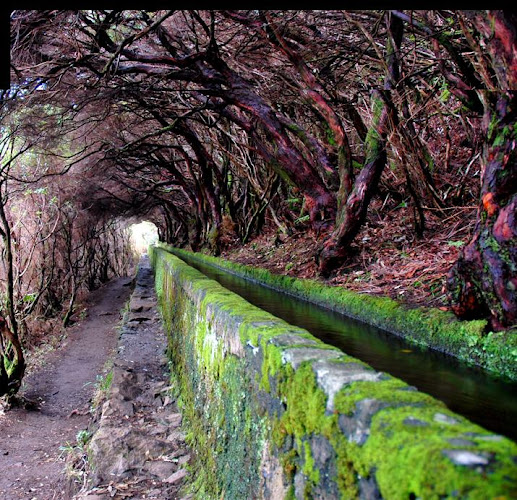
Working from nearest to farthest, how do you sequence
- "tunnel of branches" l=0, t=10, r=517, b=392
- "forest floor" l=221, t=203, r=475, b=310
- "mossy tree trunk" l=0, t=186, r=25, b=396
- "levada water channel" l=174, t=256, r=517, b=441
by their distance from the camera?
1. "levada water channel" l=174, t=256, r=517, b=441
2. "tunnel of branches" l=0, t=10, r=517, b=392
3. "forest floor" l=221, t=203, r=475, b=310
4. "mossy tree trunk" l=0, t=186, r=25, b=396

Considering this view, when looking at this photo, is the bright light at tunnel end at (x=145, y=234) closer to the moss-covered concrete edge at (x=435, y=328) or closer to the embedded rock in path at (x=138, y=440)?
the embedded rock in path at (x=138, y=440)

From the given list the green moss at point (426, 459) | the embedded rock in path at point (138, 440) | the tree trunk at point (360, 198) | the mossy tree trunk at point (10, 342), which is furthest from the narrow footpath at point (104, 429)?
the tree trunk at point (360, 198)

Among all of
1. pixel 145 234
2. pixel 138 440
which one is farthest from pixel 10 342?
pixel 145 234

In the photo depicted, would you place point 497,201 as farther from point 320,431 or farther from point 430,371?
point 320,431

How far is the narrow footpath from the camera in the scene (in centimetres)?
438

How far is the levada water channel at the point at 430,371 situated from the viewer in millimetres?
2732

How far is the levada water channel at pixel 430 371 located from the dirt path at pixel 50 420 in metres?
3.42

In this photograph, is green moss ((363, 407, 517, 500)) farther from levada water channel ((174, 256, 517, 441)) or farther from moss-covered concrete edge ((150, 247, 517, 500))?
levada water channel ((174, 256, 517, 441))

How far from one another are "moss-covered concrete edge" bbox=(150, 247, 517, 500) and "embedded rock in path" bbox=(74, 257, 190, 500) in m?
0.72

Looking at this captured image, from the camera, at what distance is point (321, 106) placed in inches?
331

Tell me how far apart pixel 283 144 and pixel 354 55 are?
89.5 inches

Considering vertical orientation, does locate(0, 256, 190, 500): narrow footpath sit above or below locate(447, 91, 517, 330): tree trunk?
below

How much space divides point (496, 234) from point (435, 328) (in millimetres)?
1141

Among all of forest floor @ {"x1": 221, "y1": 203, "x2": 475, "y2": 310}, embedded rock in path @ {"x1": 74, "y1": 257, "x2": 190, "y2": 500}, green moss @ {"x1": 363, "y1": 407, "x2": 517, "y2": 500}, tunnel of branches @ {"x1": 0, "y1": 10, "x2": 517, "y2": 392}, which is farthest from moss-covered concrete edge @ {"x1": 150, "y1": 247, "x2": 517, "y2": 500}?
forest floor @ {"x1": 221, "y1": 203, "x2": 475, "y2": 310}
